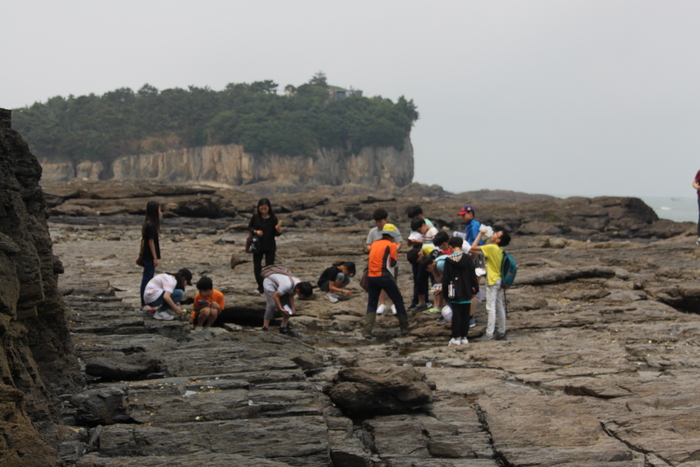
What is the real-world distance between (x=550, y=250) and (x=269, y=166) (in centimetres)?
6987

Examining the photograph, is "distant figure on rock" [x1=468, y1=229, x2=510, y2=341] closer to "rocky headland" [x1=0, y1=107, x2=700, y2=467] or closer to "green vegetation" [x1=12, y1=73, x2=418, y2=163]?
"rocky headland" [x1=0, y1=107, x2=700, y2=467]

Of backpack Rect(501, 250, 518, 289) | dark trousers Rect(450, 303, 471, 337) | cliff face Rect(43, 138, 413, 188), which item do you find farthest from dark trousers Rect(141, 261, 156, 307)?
cliff face Rect(43, 138, 413, 188)

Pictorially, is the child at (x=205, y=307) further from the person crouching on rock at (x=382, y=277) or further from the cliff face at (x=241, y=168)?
the cliff face at (x=241, y=168)

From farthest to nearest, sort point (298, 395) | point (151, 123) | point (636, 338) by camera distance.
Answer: point (151, 123), point (636, 338), point (298, 395)

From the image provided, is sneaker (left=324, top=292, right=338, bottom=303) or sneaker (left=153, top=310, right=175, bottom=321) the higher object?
sneaker (left=153, top=310, right=175, bottom=321)

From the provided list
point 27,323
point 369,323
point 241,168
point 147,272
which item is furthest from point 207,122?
point 27,323

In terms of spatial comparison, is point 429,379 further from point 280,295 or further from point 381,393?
point 280,295

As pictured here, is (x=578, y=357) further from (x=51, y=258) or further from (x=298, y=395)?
(x=51, y=258)

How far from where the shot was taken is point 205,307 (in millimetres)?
8148

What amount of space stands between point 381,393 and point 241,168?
8024 cm

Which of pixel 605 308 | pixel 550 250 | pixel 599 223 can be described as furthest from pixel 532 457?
pixel 599 223

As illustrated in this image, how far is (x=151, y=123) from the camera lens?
83438 millimetres

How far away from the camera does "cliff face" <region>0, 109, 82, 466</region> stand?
3459 millimetres

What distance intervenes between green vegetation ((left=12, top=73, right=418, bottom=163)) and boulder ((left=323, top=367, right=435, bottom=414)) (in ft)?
250
